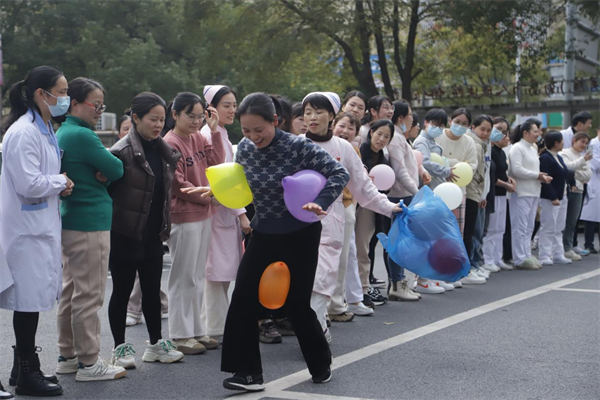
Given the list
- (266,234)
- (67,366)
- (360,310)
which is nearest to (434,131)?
A: (360,310)

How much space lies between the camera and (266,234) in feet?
17.4

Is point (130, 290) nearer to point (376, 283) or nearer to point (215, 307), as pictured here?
point (215, 307)

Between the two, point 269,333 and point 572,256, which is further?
point 572,256

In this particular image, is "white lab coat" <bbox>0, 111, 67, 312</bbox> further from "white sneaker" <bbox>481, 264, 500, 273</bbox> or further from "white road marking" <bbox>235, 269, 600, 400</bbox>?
"white sneaker" <bbox>481, 264, 500, 273</bbox>

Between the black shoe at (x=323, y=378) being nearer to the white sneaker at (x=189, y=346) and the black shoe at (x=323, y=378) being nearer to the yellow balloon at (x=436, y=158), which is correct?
the white sneaker at (x=189, y=346)

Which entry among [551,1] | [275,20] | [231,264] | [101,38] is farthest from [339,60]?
[231,264]

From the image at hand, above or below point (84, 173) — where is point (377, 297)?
below

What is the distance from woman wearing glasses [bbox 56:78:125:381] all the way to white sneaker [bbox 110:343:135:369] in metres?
0.23

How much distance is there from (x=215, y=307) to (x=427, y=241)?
179 centimetres

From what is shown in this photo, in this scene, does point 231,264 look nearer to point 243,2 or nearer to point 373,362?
point 373,362

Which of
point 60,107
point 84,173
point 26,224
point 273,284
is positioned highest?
point 60,107

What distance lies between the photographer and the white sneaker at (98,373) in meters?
5.54

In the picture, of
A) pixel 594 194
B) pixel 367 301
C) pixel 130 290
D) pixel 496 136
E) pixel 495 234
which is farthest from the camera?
pixel 594 194

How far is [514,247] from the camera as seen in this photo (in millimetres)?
11914
